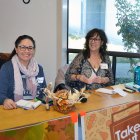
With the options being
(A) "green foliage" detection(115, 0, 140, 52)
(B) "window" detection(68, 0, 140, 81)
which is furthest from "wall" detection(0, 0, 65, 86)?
(A) "green foliage" detection(115, 0, 140, 52)

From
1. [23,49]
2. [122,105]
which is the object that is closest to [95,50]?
[23,49]

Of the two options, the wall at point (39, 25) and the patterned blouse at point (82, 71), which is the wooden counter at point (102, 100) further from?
the wall at point (39, 25)

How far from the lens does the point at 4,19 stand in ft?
13.0

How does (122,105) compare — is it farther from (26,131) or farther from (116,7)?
(116,7)

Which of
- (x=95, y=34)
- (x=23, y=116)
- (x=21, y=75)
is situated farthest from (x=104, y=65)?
(x=23, y=116)

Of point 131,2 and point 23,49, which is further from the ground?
point 131,2

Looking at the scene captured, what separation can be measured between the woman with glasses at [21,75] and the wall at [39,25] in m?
1.49

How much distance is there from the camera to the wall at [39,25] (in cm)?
376

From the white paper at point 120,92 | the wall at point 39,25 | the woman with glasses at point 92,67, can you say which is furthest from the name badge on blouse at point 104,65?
the wall at point 39,25

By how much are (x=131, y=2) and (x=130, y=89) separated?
1831 mm

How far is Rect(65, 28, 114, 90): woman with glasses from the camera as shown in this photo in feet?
8.75

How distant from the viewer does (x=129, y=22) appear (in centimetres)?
373

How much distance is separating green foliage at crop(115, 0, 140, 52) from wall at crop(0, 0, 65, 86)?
3.08 ft

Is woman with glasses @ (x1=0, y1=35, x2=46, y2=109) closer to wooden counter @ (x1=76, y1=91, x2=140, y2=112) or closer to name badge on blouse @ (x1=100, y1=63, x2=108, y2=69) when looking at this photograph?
wooden counter @ (x1=76, y1=91, x2=140, y2=112)
